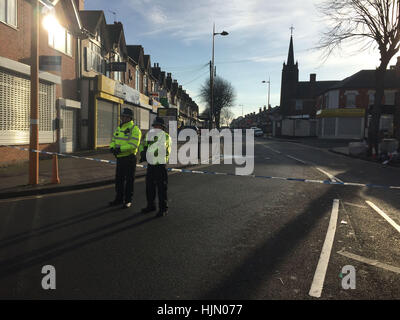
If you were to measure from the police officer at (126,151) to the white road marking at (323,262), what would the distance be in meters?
3.74

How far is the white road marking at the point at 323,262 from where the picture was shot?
3.21m

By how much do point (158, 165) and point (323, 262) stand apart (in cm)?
334

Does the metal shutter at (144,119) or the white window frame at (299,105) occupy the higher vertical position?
the white window frame at (299,105)

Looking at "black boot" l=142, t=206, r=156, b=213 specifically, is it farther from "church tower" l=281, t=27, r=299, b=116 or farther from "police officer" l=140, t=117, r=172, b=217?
"church tower" l=281, t=27, r=299, b=116

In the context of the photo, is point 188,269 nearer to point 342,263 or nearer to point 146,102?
point 342,263

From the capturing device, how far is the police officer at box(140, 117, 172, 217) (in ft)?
19.8

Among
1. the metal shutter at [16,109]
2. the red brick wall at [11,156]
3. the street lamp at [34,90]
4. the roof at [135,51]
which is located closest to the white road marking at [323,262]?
the street lamp at [34,90]

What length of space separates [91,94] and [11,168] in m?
8.26

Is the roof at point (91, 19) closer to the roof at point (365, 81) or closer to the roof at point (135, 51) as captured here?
the roof at point (135, 51)

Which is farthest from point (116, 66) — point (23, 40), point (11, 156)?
point (11, 156)

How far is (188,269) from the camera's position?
3660 millimetres

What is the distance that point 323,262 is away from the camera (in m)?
3.91
